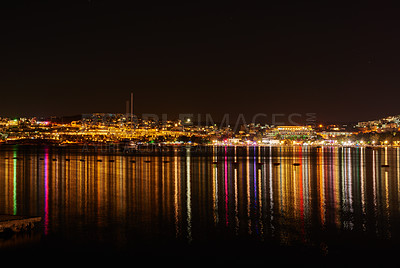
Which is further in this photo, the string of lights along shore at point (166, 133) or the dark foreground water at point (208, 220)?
the string of lights along shore at point (166, 133)

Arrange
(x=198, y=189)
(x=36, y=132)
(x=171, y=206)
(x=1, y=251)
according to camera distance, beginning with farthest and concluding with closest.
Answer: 1. (x=36, y=132)
2. (x=198, y=189)
3. (x=171, y=206)
4. (x=1, y=251)

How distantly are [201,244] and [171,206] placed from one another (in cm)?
500

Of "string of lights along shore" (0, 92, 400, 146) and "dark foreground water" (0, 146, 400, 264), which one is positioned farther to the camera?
"string of lights along shore" (0, 92, 400, 146)

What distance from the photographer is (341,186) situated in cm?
2186

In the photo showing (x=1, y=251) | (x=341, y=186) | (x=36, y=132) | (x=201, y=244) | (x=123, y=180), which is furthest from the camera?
(x=36, y=132)

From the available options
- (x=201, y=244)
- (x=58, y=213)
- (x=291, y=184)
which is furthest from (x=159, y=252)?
(x=291, y=184)

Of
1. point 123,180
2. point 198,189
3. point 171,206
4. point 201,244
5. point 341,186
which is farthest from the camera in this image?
point 123,180

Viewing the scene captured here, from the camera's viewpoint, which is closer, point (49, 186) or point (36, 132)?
point (49, 186)

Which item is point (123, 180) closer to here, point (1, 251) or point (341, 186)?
point (341, 186)

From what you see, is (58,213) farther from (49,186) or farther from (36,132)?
(36,132)

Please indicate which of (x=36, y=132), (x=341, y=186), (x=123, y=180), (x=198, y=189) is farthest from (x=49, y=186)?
(x=36, y=132)

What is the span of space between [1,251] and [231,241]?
17.4ft

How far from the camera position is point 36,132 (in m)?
142

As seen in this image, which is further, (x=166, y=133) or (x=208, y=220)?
(x=166, y=133)
